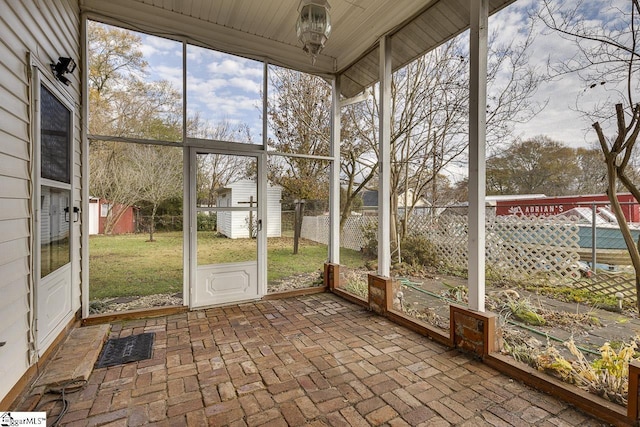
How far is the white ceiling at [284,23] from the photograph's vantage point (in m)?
2.98

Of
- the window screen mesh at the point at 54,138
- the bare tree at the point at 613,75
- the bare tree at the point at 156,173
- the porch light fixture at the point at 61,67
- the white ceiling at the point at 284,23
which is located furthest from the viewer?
the bare tree at the point at 156,173

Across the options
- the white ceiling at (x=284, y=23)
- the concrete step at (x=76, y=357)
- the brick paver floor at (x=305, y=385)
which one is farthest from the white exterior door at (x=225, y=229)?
the white ceiling at (x=284, y=23)

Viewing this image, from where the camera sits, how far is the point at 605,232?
131 inches

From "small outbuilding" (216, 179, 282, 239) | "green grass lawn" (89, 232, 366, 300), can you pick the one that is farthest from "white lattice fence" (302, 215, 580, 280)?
"small outbuilding" (216, 179, 282, 239)

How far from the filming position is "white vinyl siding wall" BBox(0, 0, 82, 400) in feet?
5.55

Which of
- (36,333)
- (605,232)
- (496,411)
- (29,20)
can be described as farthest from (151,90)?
(605,232)

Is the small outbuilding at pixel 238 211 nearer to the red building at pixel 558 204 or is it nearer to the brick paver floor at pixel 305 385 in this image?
the brick paver floor at pixel 305 385

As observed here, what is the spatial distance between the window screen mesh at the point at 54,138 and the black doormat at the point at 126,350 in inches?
60.4

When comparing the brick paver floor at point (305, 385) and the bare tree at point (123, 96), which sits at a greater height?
the bare tree at point (123, 96)

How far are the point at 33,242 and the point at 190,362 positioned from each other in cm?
142

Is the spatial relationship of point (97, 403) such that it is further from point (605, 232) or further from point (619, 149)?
point (605, 232)

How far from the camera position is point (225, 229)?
12.3 ft

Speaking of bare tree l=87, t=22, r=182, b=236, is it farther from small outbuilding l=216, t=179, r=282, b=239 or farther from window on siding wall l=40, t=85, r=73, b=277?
small outbuilding l=216, t=179, r=282, b=239

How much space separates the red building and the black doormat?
428cm
